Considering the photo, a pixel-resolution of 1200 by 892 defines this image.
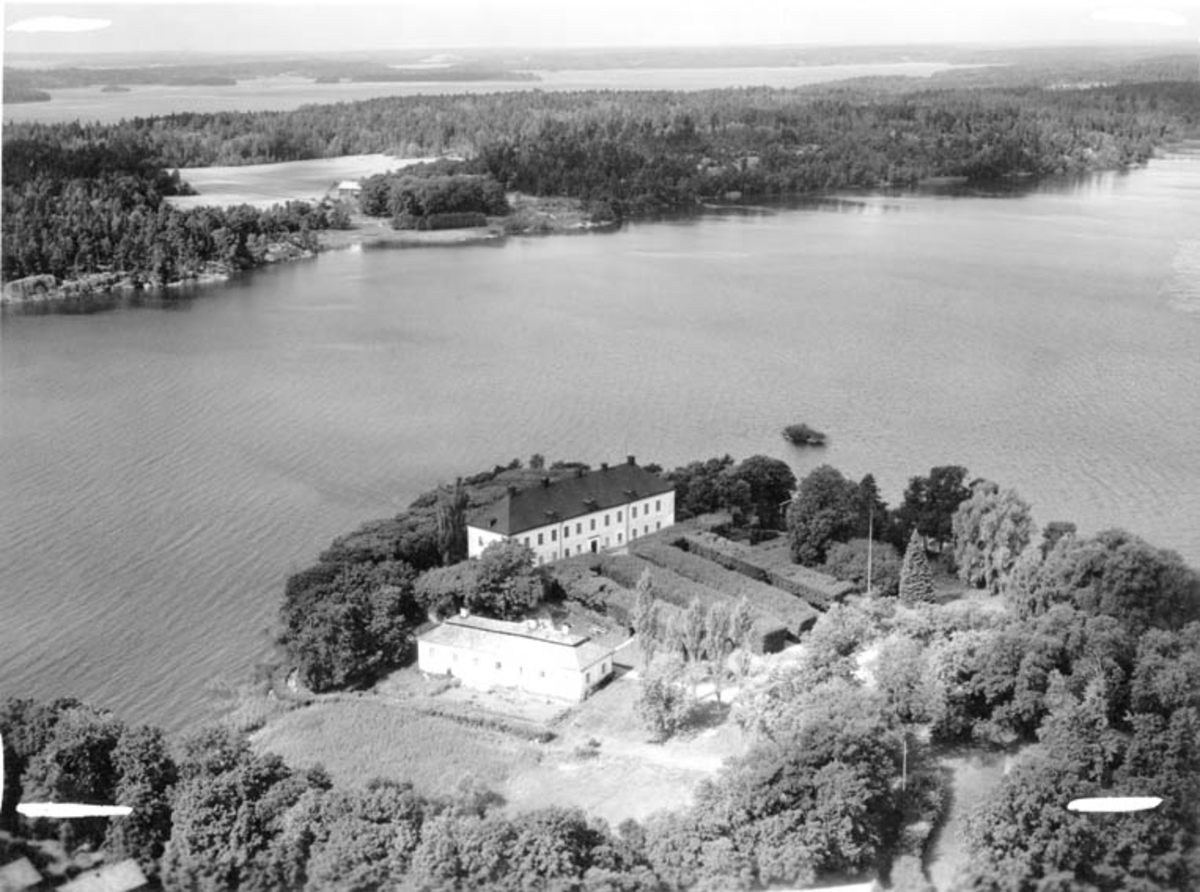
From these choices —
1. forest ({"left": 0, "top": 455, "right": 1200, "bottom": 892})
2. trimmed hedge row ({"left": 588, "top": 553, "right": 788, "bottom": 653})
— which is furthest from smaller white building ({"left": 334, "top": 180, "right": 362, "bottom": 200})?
forest ({"left": 0, "top": 455, "right": 1200, "bottom": 892})

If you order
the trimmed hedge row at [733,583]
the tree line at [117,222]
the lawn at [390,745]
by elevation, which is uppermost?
the tree line at [117,222]

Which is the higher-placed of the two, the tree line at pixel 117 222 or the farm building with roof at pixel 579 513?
the tree line at pixel 117 222

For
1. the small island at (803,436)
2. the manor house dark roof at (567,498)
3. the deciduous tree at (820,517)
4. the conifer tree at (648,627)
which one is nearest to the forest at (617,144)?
the small island at (803,436)

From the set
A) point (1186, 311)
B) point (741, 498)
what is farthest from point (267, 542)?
point (1186, 311)

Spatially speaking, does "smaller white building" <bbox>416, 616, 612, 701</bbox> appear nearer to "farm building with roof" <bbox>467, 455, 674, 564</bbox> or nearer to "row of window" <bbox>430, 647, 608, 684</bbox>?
"row of window" <bbox>430, 647, 608, 684</bbox>

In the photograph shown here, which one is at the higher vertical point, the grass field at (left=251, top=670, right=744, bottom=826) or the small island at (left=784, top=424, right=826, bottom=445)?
the small island at (left=784, top=424, right=826, bottom=445)

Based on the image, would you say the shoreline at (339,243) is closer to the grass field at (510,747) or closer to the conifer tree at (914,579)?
the grass field at (510,747)

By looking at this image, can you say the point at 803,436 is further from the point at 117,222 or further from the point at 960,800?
the point at 117,222
